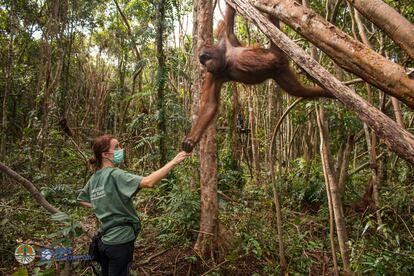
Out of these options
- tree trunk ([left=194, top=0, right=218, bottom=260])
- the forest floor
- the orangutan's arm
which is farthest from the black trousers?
tree trunk ([left=194, top=0, right=218, bottom=260])

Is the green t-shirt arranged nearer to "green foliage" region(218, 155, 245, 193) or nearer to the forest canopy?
the forest canopy

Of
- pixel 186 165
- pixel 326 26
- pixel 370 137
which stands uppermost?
pixel 326 26

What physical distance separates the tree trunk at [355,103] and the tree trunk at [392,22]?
336mm

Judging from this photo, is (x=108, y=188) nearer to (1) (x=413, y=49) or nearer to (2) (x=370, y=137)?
(1) (x=413, y=49)

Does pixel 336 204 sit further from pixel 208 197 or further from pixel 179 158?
pixel 179 158

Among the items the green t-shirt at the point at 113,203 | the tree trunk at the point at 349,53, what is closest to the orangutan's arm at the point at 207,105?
the green t-shirt at the point at 113,203

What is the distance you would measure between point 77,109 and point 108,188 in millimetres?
9158

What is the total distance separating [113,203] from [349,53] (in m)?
1.94

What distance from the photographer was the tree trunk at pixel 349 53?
138cm

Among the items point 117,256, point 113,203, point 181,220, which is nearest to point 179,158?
point 113,203

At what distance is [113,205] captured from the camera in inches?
105

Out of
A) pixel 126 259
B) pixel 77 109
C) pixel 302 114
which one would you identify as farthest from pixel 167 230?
pixel 77 109

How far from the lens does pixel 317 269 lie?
445 cm

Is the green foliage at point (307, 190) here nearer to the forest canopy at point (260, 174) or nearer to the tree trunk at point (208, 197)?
the forest canopy at point (260, 174)
